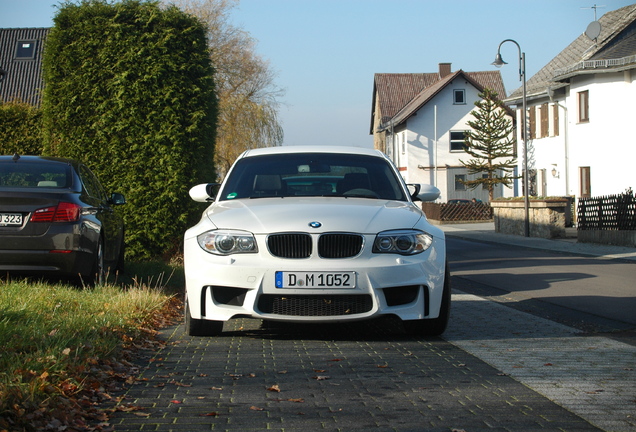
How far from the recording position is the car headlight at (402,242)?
6984mm

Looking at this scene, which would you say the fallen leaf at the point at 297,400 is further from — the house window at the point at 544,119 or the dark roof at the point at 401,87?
the dark roof at the point at 401,87

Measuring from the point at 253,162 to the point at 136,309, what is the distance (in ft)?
5.99

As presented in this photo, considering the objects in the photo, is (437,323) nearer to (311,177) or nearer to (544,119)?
(311,177)

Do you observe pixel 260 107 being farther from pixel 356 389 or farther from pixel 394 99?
pixel 356 389

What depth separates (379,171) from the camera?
864 cm

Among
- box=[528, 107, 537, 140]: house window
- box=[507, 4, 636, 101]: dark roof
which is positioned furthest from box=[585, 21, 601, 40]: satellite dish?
box=[528, 107, 537, 140]: house window

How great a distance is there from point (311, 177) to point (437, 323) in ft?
6.52

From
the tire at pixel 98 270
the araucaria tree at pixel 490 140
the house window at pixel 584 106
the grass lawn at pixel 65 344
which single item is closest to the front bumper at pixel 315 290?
the grass lawn at pixel 65 344

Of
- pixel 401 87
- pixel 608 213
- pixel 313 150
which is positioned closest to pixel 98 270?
pixel 313 150

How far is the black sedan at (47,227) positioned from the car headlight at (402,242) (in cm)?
385

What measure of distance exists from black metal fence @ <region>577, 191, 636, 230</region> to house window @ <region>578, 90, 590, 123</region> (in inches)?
410

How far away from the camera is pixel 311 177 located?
27.8 feet

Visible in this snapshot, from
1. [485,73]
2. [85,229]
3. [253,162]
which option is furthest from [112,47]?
[485,73]

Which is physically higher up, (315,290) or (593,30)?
(593,30)
